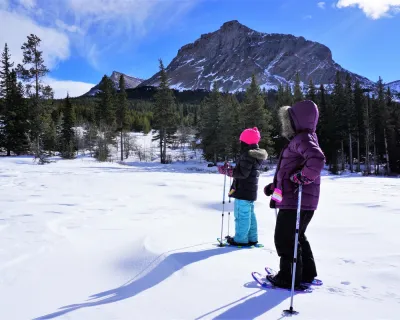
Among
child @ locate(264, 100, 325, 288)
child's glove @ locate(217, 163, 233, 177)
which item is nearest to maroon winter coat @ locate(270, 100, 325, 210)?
child @ locate(264, 100, 325, 288)

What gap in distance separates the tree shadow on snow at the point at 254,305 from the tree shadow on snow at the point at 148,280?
2.72 ft

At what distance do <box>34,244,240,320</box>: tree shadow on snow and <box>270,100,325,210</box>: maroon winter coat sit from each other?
4.46 feet

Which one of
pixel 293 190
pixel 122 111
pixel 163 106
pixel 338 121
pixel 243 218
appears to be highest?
pixel 122 111

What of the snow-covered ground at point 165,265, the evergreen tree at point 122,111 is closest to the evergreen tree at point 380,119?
the evergreen tree at point 122,111

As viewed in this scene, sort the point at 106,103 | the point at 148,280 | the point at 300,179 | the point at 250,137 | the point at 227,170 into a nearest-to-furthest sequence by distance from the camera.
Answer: the point at 300,179 < the point at 148,280 < the point at 250,137 < the point at 227,170 < the point at 106,103

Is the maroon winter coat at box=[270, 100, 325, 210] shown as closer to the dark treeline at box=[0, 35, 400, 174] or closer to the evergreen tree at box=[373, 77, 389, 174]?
the dark treeline at box=[0, 35, 400, 174]

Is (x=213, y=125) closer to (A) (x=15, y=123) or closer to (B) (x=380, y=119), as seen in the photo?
(B) (x=380, y=119)

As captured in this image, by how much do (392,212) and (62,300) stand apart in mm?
7842

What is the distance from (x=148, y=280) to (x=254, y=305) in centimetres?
119

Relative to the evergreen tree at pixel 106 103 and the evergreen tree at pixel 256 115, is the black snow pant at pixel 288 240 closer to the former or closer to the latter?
the evergreen tree at pixel 256 115

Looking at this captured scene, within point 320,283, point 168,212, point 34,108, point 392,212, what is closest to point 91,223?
point 168,212

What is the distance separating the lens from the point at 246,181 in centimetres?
442

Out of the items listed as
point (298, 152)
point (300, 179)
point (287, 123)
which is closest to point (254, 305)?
point (300, 179)

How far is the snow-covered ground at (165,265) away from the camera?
2.66 meters
